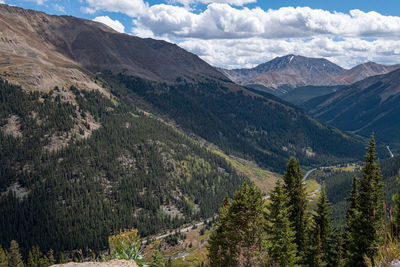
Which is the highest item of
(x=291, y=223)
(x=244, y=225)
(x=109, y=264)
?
(x=109, y=264)

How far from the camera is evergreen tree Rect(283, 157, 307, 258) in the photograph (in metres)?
47.6

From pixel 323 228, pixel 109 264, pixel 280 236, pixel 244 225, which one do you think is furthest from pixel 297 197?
pixel 109 264

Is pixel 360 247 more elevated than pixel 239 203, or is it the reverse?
pixel 239 203

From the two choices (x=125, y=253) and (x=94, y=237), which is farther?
(x=94, y=237)

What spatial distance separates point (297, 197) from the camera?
1875 inches

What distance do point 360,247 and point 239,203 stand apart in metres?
17.9

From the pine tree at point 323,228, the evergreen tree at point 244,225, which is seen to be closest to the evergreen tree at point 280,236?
the evergreen tree at point 244,225

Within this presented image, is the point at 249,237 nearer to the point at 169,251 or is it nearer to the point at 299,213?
the point at 299,213

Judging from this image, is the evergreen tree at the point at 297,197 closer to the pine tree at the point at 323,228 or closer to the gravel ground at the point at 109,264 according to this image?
the pine tree at the point at 323,228

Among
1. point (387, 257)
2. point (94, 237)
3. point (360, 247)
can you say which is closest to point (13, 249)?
point (94, 237)

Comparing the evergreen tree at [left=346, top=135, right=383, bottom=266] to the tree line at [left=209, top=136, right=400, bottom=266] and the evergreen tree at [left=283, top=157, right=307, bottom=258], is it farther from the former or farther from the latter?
the evergreen tree at [left=283, top=157, right=307, bottom=258]

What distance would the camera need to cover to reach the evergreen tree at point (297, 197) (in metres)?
47.6

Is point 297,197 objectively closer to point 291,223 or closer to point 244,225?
point 291,223

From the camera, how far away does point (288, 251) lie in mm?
40219
